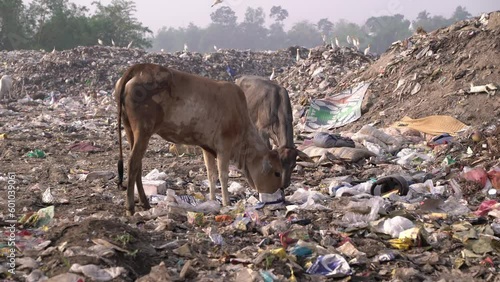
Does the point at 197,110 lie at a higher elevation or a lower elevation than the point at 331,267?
higher

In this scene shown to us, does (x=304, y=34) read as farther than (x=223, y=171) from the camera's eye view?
Yes

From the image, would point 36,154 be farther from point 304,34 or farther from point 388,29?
point 304,34

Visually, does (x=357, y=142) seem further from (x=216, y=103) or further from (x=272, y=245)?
(x=272, y=245)

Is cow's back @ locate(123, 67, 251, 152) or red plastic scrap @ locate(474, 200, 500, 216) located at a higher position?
cow's back @ locate(123, 67, 251, 152)

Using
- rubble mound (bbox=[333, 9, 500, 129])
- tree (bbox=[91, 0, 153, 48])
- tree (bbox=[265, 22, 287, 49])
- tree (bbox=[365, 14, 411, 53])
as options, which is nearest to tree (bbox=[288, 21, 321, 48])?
tree (bbox=[265, 22, 287, 49])

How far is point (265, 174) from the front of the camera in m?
6.24

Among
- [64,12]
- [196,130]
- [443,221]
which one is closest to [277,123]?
[196,130]

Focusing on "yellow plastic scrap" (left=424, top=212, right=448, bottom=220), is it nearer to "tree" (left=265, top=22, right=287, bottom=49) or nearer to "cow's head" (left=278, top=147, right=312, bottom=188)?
"cow's head" (left=278, top=147, right=312, bottom=188)

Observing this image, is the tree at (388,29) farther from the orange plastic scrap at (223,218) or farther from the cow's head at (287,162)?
the orange plastic scrap at (223,218)

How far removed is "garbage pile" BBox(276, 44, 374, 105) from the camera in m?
16.5

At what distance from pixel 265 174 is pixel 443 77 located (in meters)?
7.16

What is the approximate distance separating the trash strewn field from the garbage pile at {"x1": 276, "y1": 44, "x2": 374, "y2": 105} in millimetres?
→ 509

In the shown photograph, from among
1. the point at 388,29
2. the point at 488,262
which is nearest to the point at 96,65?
the point at 488,262

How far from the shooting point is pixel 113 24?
37781 millimetres
